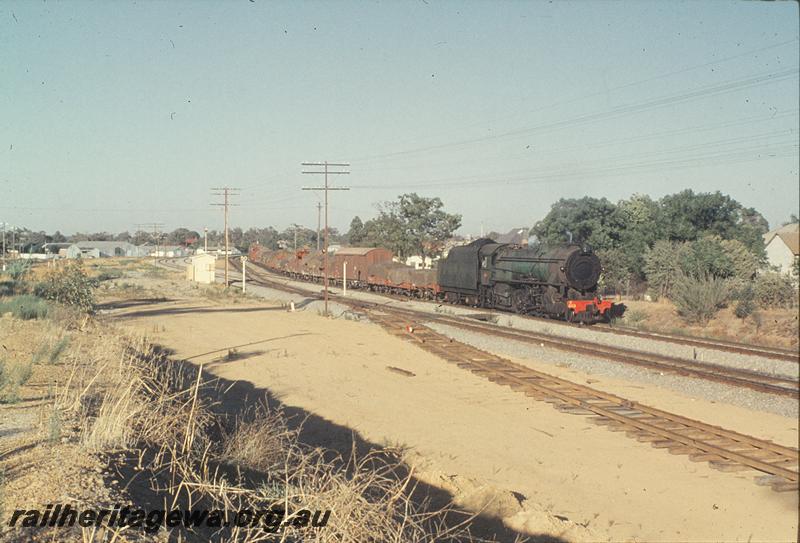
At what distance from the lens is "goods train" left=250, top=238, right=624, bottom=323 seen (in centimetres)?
2855

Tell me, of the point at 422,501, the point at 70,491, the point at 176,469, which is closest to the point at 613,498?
the point at 422,501

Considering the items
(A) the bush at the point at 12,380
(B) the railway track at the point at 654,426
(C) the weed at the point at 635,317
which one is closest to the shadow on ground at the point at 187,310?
(C) the weed at the point at 635,317

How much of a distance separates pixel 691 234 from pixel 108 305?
34.2 meters

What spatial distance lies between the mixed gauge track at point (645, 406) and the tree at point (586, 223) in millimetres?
5924

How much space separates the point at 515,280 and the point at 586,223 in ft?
14.6

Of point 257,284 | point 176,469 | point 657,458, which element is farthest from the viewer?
point 257,284

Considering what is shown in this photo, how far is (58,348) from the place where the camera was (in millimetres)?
16125

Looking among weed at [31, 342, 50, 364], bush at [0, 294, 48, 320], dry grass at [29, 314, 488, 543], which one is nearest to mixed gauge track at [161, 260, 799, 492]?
dry grass at [29, 314, 488, 543]

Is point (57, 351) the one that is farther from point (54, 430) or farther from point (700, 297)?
point (700, 297)

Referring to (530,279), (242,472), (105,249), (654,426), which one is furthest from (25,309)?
(105,249)

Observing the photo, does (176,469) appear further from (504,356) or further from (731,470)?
(504,356)

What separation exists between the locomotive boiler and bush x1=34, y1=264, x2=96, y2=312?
750 inches

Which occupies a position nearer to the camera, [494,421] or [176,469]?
[176,469]

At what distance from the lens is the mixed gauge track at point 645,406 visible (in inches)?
404
